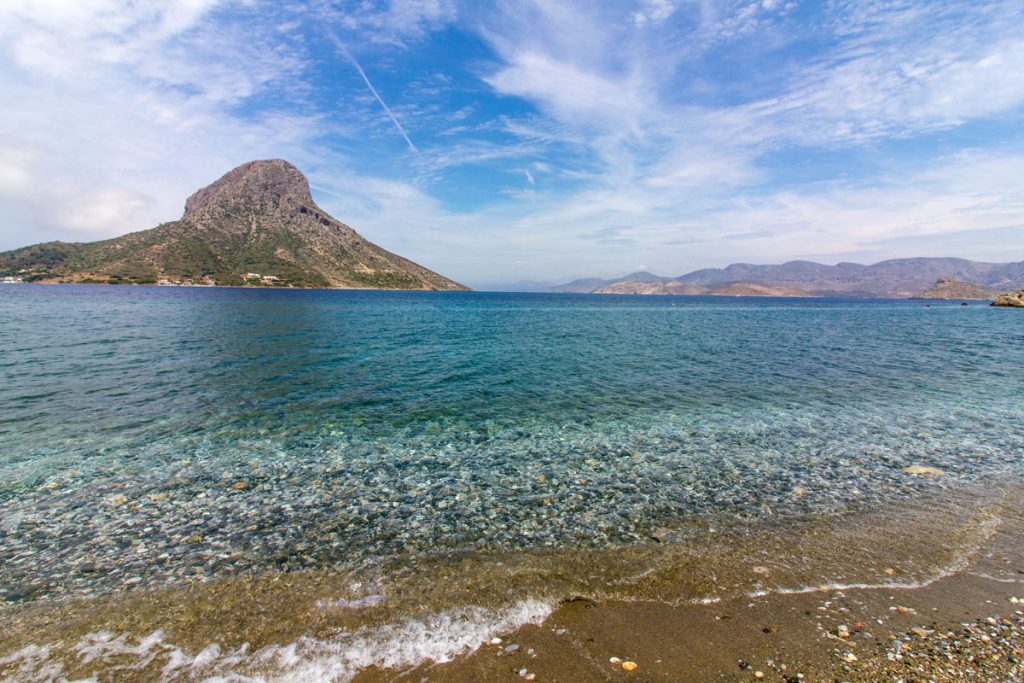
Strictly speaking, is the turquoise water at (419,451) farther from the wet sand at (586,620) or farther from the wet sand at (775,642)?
the wet sand at (775,642)

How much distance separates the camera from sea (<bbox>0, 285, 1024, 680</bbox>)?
825cm

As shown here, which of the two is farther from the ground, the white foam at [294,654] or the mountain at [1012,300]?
the white foam at [294,654]

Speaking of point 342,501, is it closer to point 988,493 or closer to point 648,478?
point 648,478

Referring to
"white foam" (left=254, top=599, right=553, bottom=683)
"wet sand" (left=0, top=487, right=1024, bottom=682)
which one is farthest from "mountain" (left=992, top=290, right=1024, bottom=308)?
"white foam" (left=254, top=599, right=553, bottom=683)

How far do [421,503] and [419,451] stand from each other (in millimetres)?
4388

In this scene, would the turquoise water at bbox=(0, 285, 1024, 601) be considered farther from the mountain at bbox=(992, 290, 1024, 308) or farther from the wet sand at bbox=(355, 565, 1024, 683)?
the mountain at bbox=(992, 290, 1024, 308)

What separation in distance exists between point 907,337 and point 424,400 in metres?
77.4

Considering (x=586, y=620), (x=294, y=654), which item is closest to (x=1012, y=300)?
(x=586, y=620)

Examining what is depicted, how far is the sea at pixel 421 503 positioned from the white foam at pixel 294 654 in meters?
0.04

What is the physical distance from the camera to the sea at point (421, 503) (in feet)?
27.1

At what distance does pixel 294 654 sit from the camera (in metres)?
7.39

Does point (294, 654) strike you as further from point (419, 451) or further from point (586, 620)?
point (419, 451)

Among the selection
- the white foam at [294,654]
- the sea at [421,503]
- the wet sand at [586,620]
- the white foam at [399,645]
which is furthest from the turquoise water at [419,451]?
the white foam at [399,645]

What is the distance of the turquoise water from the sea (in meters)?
0.12
